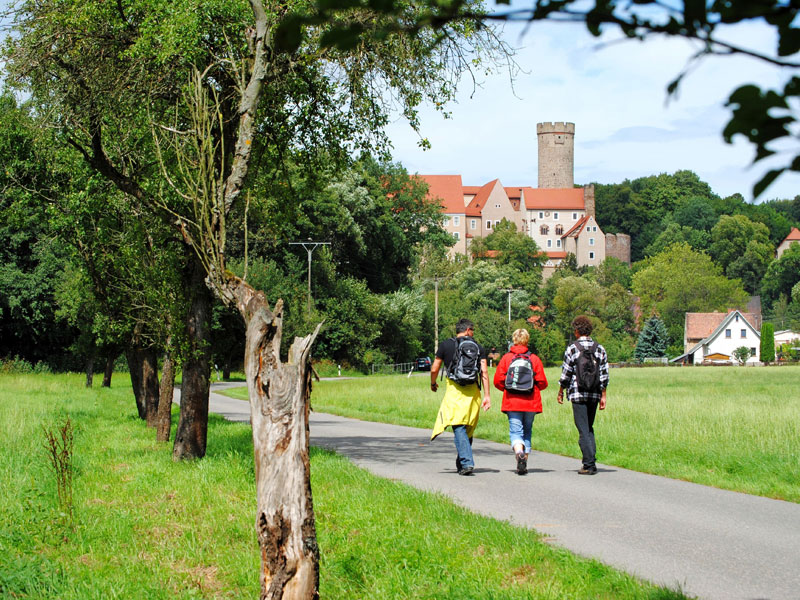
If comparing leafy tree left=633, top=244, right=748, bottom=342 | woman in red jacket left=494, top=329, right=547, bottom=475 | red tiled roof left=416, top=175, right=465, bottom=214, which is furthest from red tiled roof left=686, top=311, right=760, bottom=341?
woman in red jacket left=494, top=329, right=547, bottom=475

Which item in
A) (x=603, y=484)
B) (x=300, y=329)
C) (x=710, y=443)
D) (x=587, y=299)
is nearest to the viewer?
(x=603, y=484)

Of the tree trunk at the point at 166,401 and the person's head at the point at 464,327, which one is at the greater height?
the person's head at the point at 464,327

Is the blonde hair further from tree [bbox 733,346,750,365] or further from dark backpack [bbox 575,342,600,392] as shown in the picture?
tree [bbox 733,346,750,365]

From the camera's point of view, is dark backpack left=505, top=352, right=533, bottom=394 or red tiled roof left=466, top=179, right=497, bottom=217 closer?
dark backpack left=505, top=352, right=533, bottom=394

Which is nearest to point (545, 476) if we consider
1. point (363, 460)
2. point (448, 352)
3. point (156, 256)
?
point (448, 352)

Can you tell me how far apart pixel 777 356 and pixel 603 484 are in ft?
345

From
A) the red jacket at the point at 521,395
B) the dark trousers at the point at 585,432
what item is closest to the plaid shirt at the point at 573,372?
the dark trousers at the point at 585,432

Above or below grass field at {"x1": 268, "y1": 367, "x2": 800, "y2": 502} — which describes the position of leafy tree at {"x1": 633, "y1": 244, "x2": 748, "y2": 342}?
above

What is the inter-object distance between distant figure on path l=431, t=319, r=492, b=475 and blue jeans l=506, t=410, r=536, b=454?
47cm

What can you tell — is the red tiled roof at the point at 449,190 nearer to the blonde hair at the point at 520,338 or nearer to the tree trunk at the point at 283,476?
the blonde hair at the point at 520,338

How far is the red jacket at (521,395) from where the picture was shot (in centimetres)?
1161

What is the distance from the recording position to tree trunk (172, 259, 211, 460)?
472 inches

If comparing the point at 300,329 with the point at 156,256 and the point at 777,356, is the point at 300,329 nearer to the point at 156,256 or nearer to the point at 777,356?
the point at 156,256

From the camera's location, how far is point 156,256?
1320cm
